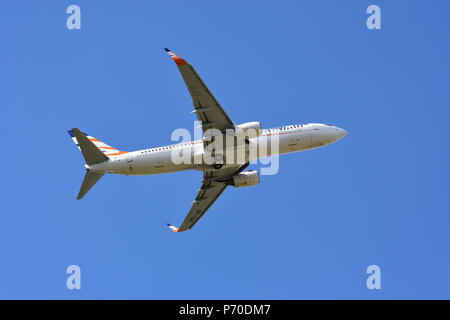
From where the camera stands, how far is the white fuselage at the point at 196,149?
5653 cm

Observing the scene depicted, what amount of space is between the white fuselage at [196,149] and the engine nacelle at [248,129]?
1737mm

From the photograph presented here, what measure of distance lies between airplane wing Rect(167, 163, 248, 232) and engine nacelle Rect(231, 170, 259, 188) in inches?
26.5

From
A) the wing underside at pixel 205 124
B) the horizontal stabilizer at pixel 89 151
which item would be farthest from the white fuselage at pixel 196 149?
the wing underside at pixel 205 124

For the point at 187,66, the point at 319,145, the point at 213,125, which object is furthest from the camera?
the point at 319,145

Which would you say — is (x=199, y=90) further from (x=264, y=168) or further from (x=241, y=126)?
(x=264, y=168)

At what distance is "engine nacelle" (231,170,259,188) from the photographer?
6300cm

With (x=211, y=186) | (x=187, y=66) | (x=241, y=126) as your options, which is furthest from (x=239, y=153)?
(x=187, y=66)

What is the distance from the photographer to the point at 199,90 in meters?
52.6

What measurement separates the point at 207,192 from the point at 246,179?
13.7ft

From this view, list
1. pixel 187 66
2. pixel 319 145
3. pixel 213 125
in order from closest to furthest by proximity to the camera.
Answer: pixel 187 66 → pixel 213 125 → pixel 319 145

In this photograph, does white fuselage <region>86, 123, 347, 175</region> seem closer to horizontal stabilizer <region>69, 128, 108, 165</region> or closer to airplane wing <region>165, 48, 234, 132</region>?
horizontal stabilizer <region>69, 128, 108, 165</region>

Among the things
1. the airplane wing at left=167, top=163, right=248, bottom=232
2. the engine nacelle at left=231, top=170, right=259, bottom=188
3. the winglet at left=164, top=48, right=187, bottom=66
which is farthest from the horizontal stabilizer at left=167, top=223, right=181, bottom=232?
the winglet at left=164, top=48, right=187, bottom=66

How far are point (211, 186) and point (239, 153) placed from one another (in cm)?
695

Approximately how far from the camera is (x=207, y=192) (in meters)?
64.6
